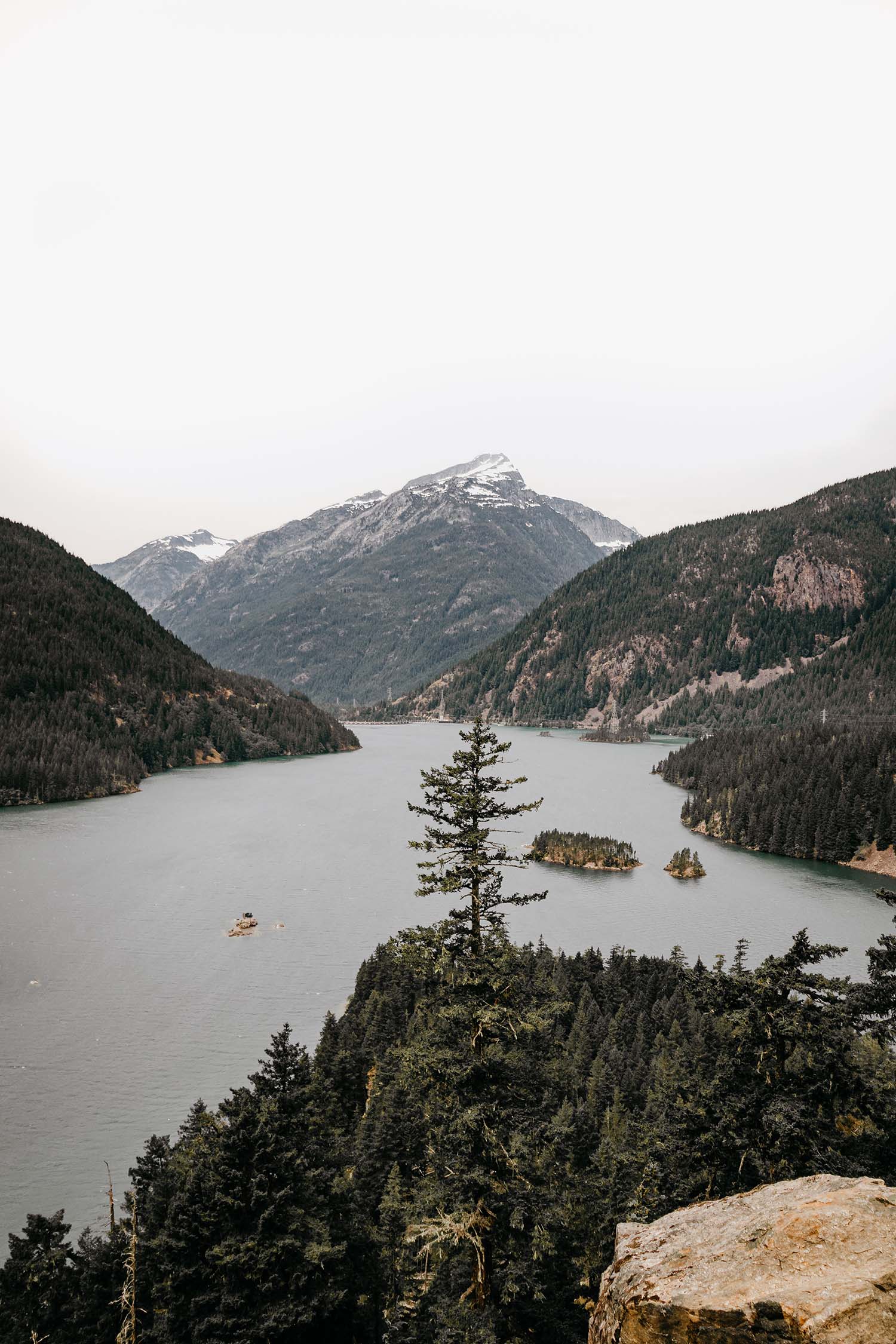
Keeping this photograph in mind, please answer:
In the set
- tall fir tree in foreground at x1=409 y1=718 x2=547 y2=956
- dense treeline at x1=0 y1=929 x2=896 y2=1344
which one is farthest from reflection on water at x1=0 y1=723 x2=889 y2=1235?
tall fir tree in foreground at x1=409 y1=718 x2=547 y2=956

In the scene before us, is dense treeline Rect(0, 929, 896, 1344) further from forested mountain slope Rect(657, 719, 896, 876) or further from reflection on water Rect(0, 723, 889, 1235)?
forested mountain slope Rect(657, 719, 896, 876)

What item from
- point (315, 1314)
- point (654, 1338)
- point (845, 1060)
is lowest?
point (315, 1314)

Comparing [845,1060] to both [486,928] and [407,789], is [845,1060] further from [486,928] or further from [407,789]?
[407,789]

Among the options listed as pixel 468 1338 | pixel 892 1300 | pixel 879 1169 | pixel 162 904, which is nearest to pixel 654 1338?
pixel 892 1300

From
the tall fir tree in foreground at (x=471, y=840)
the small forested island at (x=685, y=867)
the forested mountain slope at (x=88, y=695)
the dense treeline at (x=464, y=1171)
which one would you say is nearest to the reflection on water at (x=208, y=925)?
the small forested island at (x=685, y=867)

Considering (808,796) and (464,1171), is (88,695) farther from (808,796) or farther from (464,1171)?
(464,1171)

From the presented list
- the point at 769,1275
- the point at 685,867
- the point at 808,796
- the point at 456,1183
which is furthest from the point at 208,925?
the point at 808,796
